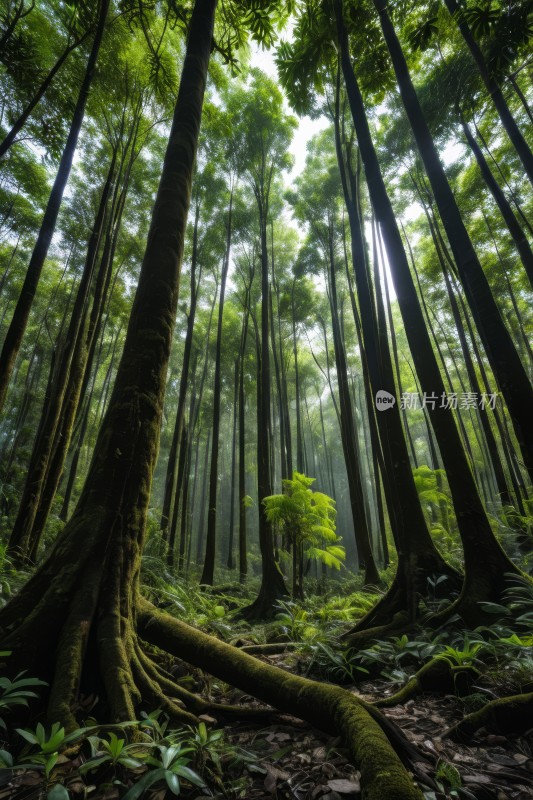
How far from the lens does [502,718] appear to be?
4.89 ft

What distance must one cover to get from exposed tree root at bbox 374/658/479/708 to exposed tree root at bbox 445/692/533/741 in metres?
0.31

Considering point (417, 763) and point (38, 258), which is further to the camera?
point (38, 258)

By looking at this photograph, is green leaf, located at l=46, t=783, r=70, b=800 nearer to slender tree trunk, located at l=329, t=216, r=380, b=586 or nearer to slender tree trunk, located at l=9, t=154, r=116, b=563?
slender tree trunk, located at l=9, t=154, r=116, b=563

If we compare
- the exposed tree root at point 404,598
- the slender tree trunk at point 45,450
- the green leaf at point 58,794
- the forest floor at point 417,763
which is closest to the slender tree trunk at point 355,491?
the exposed tree root at point 404,598

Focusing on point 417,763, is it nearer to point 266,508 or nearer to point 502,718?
point 502,718

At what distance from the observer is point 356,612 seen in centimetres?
430

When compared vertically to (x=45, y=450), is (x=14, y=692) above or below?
below

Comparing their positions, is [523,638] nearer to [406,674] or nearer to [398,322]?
[406,674]

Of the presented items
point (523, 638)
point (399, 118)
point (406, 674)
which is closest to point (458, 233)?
point (523, 638)

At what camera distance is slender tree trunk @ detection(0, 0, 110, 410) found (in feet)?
13.1

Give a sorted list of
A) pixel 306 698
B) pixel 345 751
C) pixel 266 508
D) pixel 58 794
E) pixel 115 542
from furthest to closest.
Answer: pixel 266 508 → pixel 115 542 → pixel 306 698 → pixel 345 751 → pixel 58 794

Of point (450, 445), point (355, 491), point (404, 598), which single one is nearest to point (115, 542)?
point (404, 598)

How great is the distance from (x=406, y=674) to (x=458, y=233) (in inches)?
159

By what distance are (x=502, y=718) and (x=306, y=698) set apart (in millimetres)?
854
